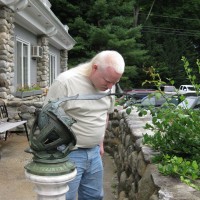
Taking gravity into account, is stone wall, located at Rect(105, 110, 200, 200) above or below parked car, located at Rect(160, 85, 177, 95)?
below

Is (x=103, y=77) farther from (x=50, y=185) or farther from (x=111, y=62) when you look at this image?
(x=50, y=185)

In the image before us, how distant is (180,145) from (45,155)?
4.98 feet

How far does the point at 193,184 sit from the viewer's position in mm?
2451

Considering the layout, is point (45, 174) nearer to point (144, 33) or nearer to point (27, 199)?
point (27, 199)

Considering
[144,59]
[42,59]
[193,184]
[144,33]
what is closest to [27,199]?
[193,184]

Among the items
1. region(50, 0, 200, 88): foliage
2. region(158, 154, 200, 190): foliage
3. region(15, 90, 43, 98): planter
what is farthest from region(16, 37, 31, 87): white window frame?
region(50, 0, 200, 88): foliage

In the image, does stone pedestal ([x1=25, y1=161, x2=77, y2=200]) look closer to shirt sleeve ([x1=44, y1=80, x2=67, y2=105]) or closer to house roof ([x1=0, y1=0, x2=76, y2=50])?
shirt sleeve ([x1=44, y1=80, x2=67, y2=105])

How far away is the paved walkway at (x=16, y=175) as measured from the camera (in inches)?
183

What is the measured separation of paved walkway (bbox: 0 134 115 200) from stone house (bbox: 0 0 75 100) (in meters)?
1.52

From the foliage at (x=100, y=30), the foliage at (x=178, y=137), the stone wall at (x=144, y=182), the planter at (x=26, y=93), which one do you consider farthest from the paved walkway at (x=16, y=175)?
the foliage at (x=100, y=30)

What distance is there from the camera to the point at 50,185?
5.95 ft

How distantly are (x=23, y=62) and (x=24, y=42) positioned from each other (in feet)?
1.89

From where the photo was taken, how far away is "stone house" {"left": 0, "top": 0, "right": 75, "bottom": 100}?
26.1 ft

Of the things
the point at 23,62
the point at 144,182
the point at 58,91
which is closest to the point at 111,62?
the point at 58,91
